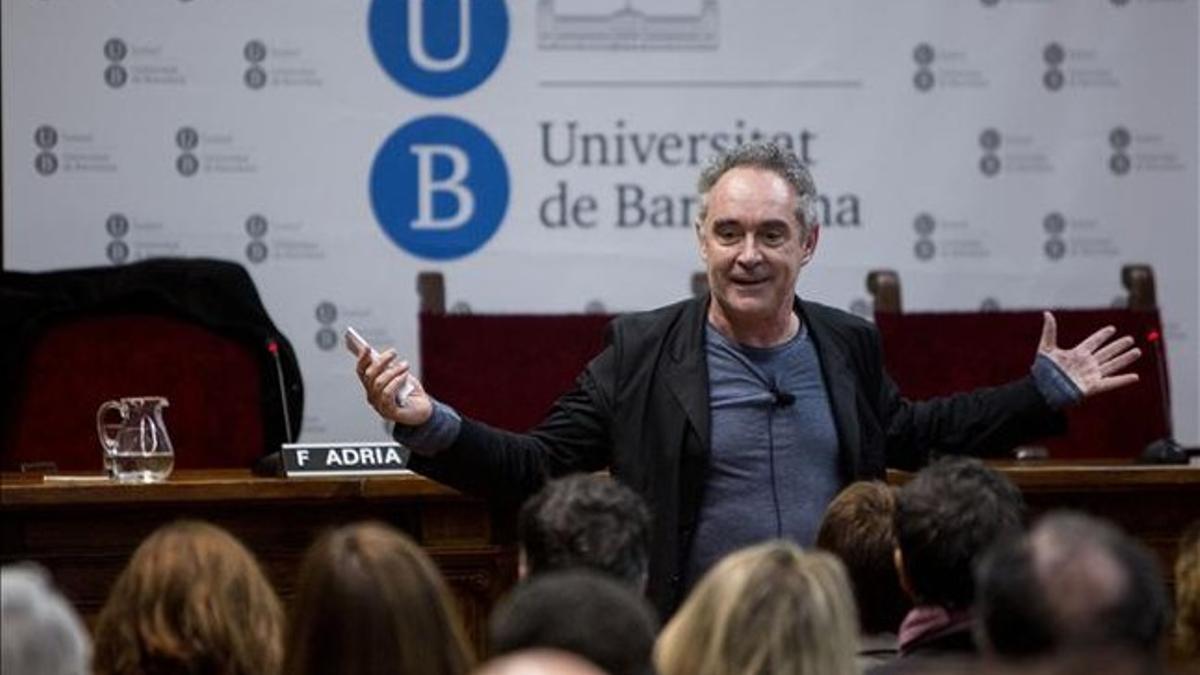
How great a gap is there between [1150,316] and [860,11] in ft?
5.22

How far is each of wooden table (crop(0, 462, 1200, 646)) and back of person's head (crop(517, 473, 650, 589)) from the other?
2.07 m

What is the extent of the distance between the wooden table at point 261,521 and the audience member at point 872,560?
1784 millimetres

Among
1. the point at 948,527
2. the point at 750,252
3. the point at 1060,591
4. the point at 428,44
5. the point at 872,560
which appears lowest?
the point at 872,560

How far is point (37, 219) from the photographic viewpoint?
8.98m

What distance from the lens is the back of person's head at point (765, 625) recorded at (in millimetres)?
3928

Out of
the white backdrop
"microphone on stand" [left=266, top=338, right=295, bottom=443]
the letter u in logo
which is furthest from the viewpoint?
the letter u in logo

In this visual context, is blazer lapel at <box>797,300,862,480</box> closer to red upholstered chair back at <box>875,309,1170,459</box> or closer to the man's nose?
the man's nose

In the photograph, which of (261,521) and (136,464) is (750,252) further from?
(136,464)

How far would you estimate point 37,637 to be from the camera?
3541 mm

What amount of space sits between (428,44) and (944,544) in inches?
187

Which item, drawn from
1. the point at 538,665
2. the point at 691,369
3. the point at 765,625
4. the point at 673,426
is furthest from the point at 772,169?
the point at 538,665

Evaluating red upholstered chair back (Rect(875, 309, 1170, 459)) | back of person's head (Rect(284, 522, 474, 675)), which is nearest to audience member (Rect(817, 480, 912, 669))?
back of person's head (Rect(284, 522, 474, 675))

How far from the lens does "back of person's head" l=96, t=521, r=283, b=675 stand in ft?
14.4

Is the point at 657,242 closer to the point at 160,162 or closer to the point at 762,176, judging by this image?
the point at 160,162
